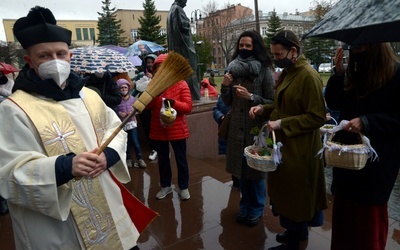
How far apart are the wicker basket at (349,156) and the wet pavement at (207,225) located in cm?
128

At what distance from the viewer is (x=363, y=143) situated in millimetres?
1899

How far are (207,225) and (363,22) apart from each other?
2533mm

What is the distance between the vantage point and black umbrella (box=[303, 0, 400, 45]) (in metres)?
1.35

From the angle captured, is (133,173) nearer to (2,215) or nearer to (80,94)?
(2,215)

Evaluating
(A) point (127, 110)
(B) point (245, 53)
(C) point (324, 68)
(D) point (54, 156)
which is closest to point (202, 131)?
(A) point (127, 110)

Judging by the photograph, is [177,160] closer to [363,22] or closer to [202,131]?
[202,131]

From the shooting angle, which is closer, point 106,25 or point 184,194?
point 184,194

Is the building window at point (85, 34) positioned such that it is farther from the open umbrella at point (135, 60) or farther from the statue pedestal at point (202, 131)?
the statue pedestal at point (202, 131)

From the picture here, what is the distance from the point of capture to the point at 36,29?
1555 millimetres

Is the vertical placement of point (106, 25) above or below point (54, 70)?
above

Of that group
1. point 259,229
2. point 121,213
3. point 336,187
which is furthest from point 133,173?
point 336,187

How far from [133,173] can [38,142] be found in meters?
3.58

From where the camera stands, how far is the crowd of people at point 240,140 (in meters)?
1.47

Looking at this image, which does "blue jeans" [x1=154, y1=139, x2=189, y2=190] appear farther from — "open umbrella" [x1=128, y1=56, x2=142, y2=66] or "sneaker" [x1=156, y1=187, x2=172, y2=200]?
"open umbrella" [x1=128, y1=56, x2=142, y2=66]
